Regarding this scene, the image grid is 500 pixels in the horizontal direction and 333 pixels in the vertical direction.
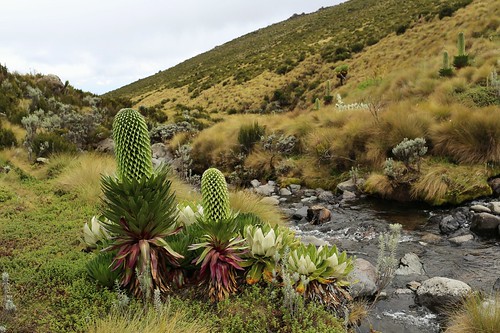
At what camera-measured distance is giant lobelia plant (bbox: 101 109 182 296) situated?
147 inches

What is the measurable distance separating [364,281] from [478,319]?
1604 millimetres

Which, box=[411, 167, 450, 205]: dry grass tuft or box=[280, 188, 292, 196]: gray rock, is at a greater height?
box=[280, 188, 292, 196]: gray rock

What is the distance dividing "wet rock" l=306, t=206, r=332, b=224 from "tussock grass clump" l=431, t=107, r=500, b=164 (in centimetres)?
387

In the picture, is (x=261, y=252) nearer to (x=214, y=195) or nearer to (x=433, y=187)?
(x=214, y=195)

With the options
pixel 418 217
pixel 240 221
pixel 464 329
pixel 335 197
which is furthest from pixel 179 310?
pixel 335 197

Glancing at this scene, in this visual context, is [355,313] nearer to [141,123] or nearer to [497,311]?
[497,311]

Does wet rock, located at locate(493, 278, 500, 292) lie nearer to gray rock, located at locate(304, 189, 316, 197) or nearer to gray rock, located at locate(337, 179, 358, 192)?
gray rock, located at locate(337, 179, 358, 192)

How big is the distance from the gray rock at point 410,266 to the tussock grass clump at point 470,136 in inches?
190

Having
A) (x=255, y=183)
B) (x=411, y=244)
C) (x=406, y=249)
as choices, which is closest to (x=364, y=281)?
(x=406, y=249)

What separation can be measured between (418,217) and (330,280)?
571cm

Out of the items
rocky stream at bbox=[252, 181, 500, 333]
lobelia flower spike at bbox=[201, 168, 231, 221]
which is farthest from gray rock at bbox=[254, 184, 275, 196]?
lobelia flower spike at bbox=[201, 168, 231, 221]

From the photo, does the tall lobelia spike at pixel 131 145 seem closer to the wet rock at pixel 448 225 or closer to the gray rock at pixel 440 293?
the gray rock at pixel 440 293

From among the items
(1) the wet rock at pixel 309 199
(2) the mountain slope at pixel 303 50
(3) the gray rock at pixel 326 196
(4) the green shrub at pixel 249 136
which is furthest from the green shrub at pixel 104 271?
(2) the mountain slope at pixel 303 50

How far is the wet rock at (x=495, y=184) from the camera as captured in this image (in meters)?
9.66
